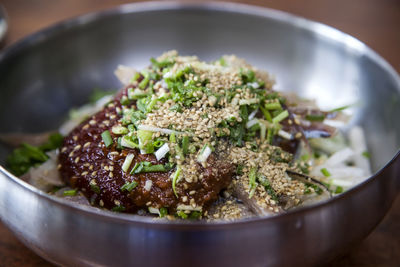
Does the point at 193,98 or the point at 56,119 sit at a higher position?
the point at 193,98

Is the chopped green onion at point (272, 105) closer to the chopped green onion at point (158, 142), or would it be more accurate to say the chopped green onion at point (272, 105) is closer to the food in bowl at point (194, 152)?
the food in bowl at point (194, 152)

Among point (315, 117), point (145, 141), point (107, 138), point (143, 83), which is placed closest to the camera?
point (145, 141)

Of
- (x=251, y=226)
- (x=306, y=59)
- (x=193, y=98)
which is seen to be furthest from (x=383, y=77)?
(x=251, y=226)

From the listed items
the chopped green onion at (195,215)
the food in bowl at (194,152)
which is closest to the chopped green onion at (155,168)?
the food in bowl at (194,152)

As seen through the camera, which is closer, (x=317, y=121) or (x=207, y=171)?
(x=207, y=171)

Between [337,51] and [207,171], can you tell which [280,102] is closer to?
[207,171]

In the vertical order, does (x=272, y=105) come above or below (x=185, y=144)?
above

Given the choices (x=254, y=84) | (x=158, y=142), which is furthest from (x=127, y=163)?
(x=254, y=84)

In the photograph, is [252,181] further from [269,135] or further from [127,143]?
[127,143]
